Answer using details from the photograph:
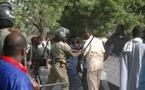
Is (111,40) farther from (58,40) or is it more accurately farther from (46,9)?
(46,9)

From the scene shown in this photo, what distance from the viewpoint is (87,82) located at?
482 inches

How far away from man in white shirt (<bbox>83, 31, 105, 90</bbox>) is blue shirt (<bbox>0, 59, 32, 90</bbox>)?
7904mm

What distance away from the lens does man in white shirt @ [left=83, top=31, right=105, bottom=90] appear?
12047 millimetres

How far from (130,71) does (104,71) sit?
110 inches

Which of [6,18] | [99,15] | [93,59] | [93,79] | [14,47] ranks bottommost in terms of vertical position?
[99,15]

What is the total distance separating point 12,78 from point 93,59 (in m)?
8.12

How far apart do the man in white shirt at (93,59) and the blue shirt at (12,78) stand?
7.90 meters

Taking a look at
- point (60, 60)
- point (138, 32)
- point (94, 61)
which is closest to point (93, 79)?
point (94, 61)

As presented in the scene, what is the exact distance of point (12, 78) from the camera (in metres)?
3.96

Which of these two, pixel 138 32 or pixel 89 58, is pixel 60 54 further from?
pixel 138 32

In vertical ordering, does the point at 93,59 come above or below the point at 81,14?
above

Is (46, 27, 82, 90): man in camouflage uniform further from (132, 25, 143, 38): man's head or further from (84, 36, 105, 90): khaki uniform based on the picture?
(132, 25, 143, 38): man's head

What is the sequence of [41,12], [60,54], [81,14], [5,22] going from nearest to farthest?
[5,22], [60,54], [41,12], [81,14]

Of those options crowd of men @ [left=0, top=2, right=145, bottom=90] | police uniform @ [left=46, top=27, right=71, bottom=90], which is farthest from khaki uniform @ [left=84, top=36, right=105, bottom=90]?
police uniform @ [left=46, top=27, right=71, bottom=90]
